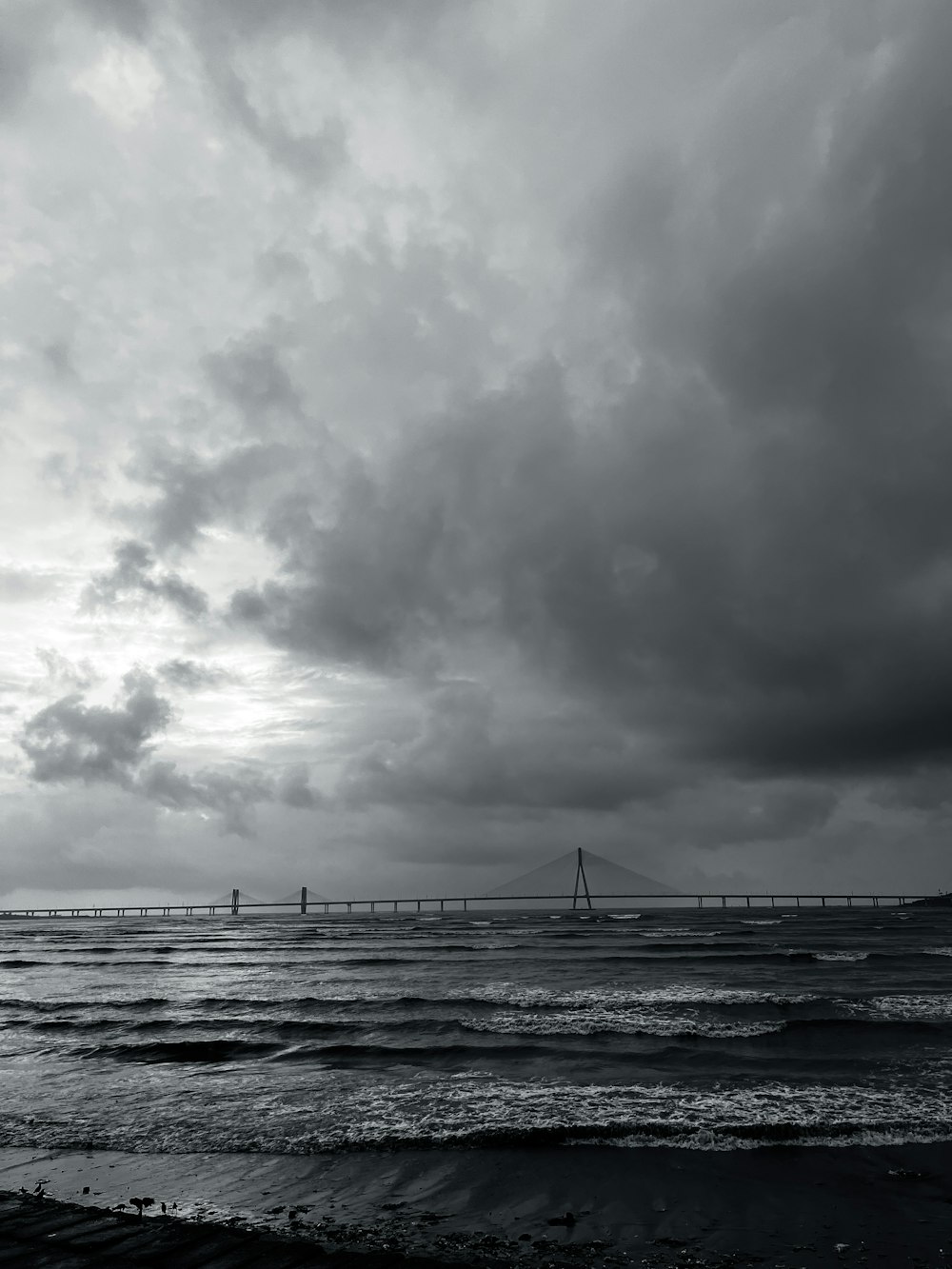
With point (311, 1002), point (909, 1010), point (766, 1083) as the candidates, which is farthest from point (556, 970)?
point (766, 1083)

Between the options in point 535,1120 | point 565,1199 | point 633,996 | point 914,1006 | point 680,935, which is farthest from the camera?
point 680,935

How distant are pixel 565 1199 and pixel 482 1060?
7.29 m

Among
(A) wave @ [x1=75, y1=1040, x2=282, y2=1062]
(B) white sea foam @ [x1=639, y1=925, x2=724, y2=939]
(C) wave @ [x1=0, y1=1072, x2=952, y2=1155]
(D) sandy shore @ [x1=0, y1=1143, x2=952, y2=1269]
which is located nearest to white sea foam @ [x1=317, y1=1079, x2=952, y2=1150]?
(C) wave @ [x1=0, y1=1072, x2=952, y2=1155]

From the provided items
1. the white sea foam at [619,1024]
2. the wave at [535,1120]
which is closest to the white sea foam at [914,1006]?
the white sea foam at [619,1024]

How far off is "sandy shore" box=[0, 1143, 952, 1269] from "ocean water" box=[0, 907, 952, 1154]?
62 cm

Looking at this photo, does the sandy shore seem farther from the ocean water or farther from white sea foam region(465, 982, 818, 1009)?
white sea foam region(465, 982, 818, 1009)

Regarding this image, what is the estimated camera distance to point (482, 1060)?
14781 mm

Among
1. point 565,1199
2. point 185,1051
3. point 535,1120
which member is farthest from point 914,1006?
point 185,1051

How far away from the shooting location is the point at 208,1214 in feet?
23.8

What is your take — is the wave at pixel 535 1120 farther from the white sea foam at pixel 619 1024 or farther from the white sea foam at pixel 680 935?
the white sea foam at pixel 680 935

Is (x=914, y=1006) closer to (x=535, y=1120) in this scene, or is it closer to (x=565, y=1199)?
(x=535, y=1120)

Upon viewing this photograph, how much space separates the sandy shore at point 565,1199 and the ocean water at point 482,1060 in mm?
623

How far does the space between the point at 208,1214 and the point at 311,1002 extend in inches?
687

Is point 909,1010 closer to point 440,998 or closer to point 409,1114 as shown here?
point 440,998
